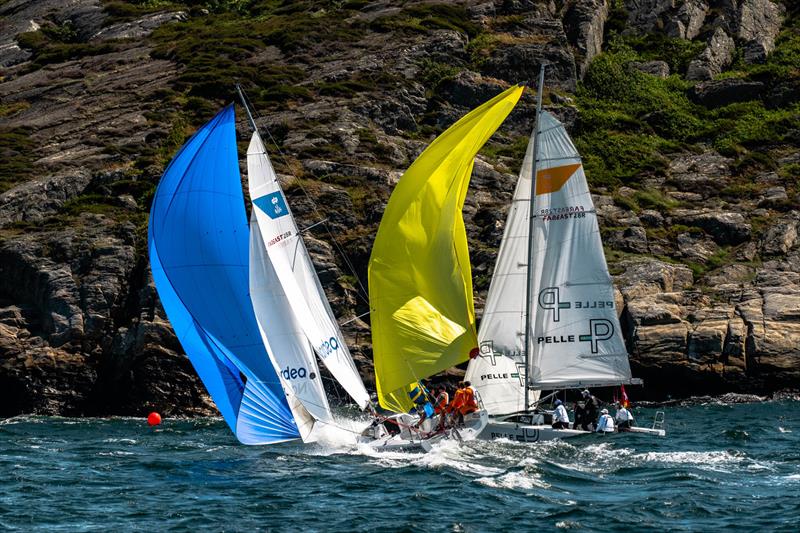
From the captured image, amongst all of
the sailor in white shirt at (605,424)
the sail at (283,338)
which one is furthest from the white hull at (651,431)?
the sail at (283,338)

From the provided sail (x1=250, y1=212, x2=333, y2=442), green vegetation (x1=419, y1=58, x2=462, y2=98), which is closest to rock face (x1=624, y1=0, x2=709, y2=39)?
green vegetation (x1=419, y1=58, x2=462, y2=98)

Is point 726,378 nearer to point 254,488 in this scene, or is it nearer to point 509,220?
point 509,220

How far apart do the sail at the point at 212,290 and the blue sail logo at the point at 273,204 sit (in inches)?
28.8

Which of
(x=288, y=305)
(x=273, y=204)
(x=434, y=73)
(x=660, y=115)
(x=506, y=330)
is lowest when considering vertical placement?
(x=506, y=330)

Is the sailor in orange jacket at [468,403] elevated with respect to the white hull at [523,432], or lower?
elevated

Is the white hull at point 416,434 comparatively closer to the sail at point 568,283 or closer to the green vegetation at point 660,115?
the sail at point 568,283

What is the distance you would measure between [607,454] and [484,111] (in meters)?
8.75

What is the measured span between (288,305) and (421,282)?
126 inches

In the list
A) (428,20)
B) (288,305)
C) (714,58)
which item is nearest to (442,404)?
(288,305)

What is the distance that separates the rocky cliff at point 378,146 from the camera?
131ft

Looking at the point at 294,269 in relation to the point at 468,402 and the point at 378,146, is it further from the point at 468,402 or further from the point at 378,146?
the point at 378,146

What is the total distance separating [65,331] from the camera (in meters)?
→ 40.6

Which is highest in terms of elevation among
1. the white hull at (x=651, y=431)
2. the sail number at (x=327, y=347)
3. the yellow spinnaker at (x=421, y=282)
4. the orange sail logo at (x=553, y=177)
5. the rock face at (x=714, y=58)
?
the rock face at (x=714, y=58)

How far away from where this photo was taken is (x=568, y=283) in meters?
28.2
